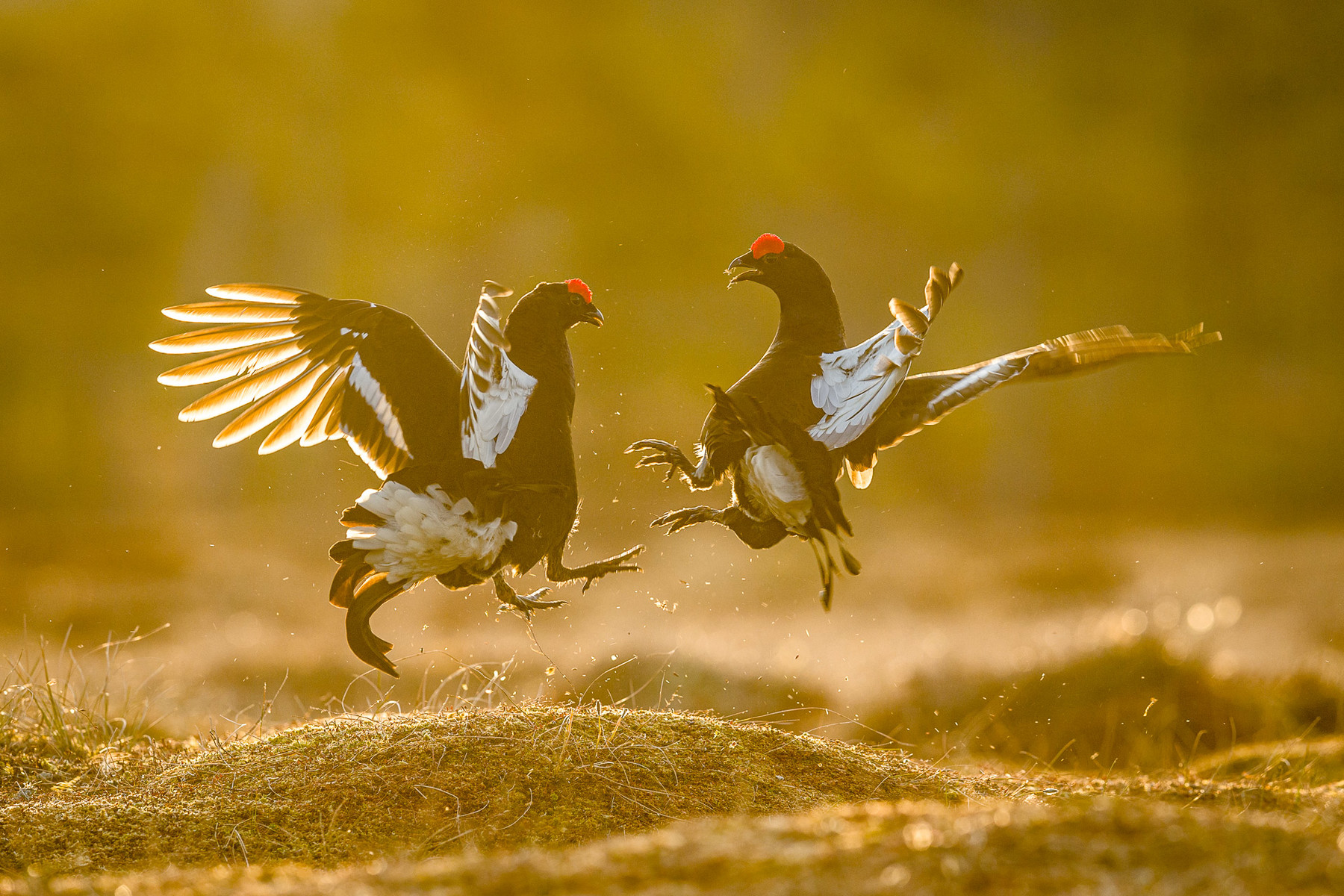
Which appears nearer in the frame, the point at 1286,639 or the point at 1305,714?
the point at 1305,714

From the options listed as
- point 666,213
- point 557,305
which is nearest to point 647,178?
point 666,213

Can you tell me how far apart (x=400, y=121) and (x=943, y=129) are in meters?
9.18

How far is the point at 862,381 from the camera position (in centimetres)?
334

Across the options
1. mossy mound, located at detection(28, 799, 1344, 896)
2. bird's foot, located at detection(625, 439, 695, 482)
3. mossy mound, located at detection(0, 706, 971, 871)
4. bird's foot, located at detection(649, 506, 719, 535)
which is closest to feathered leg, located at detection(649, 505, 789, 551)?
bird's foot, located at detection(649, 506, 719, 535)

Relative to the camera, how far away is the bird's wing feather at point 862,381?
3197 millimetres

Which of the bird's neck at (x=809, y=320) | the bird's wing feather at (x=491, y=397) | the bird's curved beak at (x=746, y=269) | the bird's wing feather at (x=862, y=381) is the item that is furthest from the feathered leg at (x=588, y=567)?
the bird's curved beak at (x=746, y=269)

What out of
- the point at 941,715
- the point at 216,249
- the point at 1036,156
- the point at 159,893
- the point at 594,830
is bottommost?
the point at 941,715

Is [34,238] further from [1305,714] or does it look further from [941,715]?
[1305,714]

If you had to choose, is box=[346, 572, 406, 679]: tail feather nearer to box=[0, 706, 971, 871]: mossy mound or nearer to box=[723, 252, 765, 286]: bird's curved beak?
box=[0, 706, 971, 871]: mossy mound

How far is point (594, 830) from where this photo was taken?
3.10m

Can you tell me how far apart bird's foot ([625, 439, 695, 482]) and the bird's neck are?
0.56 metres

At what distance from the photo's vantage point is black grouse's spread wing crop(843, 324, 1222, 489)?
332cm

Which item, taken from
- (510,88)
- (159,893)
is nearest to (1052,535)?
(510,88)

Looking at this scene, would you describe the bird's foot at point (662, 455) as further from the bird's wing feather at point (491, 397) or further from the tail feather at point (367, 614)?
the tail feather at point (367, 614)
